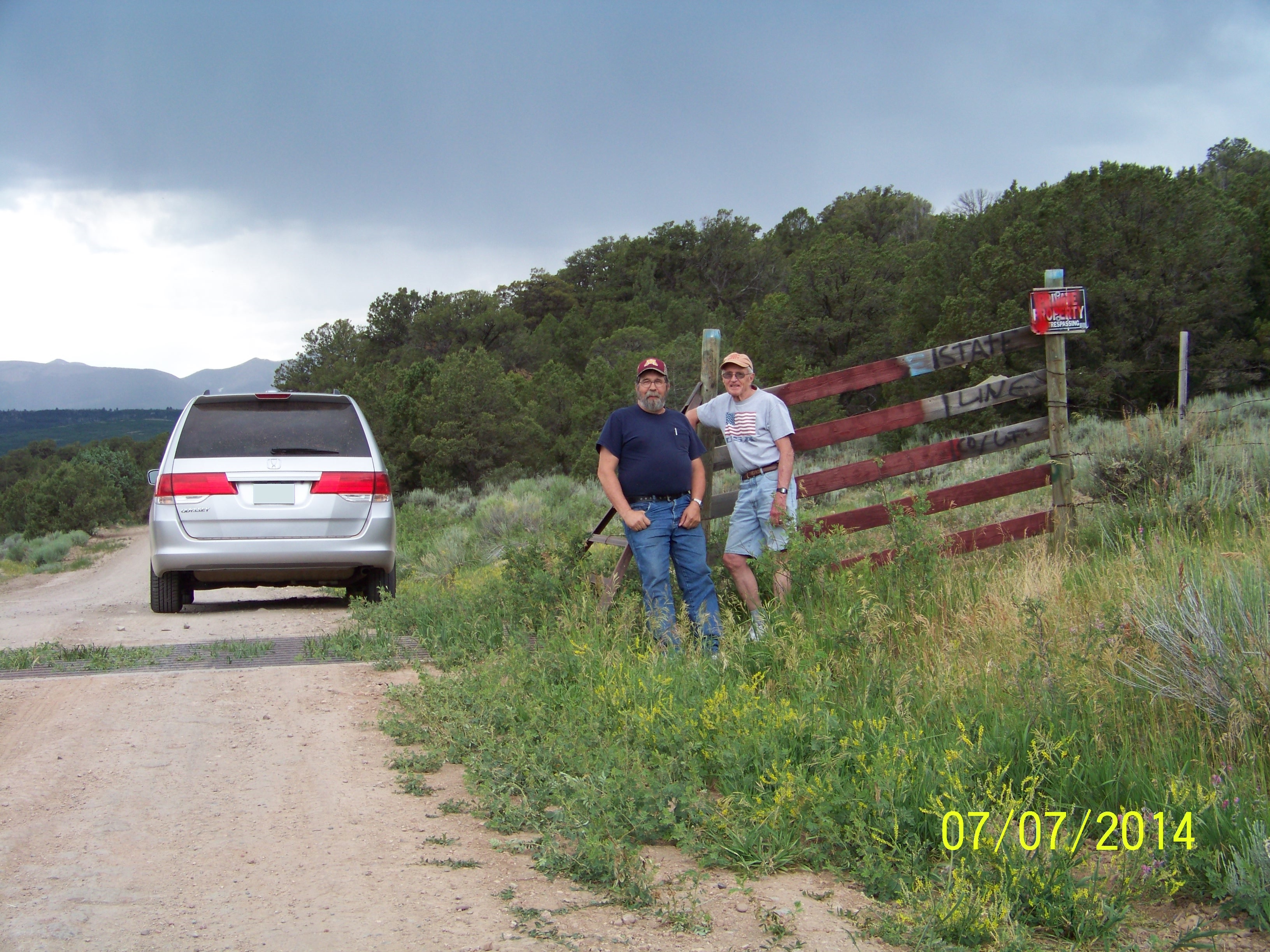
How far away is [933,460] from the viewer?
709 cm

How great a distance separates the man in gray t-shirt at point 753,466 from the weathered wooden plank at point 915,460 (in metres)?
0.40

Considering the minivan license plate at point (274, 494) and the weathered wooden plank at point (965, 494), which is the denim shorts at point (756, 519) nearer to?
the weathered wooden plank at point (965, 494)

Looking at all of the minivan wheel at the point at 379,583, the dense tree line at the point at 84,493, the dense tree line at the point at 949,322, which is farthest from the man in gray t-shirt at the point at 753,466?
the dense tree line at the point at 84,493

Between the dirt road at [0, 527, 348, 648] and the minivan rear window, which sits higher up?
the minivan rear window

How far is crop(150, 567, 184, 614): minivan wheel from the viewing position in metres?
9.17

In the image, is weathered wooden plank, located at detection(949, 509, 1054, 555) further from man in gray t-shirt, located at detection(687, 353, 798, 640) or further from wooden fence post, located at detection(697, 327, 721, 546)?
wooden fence post, located at detection(697, 327, 721, 546)

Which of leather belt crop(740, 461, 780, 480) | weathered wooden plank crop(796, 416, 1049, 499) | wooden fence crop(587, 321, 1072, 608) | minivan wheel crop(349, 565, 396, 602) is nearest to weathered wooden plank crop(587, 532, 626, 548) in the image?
wooden fence crop(587, 321, 1072, 608)

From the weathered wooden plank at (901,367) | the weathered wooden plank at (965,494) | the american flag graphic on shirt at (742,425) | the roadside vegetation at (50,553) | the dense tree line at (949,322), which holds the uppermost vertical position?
the dense tree line at (949,322)

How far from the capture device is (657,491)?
248 inches

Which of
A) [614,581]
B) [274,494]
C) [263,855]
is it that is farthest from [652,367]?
[274,494]

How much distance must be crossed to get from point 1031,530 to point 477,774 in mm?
4644


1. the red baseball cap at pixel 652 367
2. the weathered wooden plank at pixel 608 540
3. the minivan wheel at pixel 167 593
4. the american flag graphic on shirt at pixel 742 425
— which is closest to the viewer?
the red baseball cap at pixel 652 367

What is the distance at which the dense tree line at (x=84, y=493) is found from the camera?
138 ft
